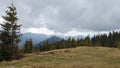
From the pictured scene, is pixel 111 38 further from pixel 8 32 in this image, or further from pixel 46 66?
pixel 46 66

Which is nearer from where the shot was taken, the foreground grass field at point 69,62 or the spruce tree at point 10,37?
the foreground grass field at point 69,62

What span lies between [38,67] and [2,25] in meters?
34.0

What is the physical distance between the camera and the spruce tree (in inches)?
2381

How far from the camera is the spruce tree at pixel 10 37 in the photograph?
60.5 metres

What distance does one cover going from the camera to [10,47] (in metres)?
61.1

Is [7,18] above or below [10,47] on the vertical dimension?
above

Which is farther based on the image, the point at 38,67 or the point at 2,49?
the point at 2,49

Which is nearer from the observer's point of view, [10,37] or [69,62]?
[69,62]

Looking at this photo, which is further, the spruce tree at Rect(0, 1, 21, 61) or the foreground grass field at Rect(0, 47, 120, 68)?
the spruce tree at Rect(0, 1, 21, 61)

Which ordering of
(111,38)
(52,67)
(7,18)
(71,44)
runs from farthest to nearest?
(111,38)
(71,44)
(7,18)
(52,67)

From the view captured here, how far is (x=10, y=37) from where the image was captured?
199 ft

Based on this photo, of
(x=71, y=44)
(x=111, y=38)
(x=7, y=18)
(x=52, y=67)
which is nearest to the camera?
(x=52, y=67)

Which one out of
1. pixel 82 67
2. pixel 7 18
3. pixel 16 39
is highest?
pixel 7 18

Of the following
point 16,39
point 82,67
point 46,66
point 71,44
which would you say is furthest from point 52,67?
point 71,44
